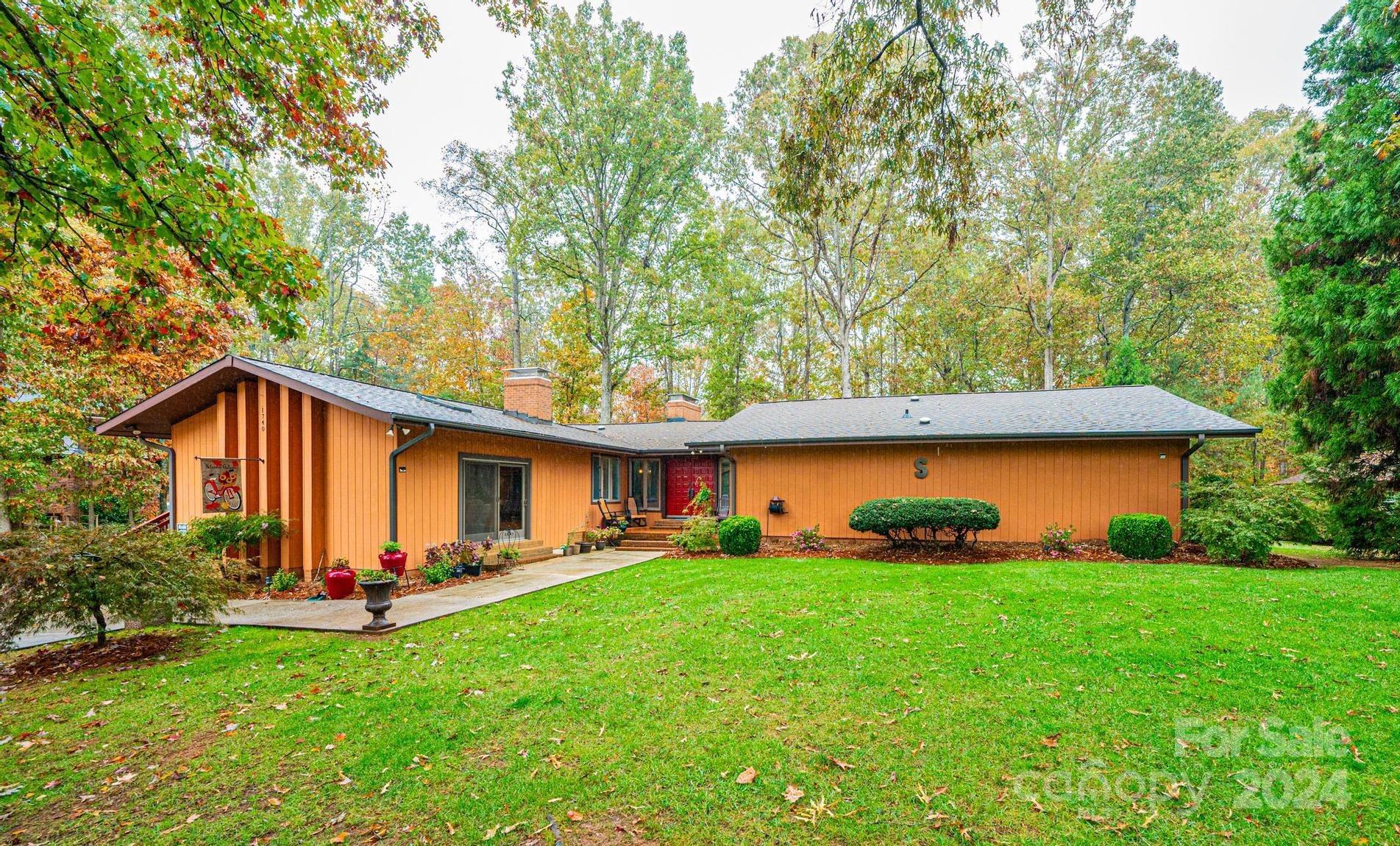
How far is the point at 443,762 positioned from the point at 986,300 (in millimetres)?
23672

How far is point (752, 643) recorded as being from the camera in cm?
514

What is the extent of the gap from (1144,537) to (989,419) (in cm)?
348

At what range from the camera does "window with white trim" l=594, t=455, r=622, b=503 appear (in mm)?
14109

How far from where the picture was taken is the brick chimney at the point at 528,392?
1484 cm

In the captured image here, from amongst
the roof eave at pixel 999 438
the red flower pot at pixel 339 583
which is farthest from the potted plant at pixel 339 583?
the roof eave at pixel 999 438

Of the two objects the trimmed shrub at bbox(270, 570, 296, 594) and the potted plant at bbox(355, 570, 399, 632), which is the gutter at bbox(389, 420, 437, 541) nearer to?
the trimmed shrub at bbox(270, 570, 296, 594)

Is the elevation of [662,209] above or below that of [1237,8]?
above

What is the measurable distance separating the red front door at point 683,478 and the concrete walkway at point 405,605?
19.3 ft

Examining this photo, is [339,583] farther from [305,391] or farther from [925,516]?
[925,516]

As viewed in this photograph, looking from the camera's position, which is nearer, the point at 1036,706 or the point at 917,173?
the point at 1036,706

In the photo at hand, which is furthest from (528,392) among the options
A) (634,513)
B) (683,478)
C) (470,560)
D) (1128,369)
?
(1128,369)

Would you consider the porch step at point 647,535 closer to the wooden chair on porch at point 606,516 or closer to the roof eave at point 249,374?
the wooden chair on porch at point 606,516

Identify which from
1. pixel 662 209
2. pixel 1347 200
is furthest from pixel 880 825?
pixel 662 209

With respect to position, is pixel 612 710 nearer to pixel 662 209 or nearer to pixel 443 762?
pixel 443 762
